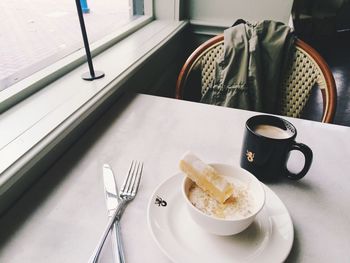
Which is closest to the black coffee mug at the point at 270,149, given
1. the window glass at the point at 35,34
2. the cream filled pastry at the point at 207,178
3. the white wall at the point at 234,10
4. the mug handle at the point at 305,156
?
the mug handle at the point at 305,156

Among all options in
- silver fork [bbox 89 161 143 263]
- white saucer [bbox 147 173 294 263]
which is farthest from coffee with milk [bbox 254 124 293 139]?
silver fork [bbox 89 161 143 263]

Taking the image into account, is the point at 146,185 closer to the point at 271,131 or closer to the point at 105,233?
the point at 105,233

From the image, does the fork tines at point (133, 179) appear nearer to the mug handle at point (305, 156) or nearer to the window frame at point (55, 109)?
the window frame at point (55, 109)

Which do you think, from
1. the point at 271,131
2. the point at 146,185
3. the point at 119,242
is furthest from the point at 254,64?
the point at 119,242

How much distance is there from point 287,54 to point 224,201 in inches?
24.1

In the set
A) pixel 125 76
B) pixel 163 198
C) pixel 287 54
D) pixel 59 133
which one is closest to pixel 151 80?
pixel 125 76

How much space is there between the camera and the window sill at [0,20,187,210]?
45 cm

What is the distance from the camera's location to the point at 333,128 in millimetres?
618

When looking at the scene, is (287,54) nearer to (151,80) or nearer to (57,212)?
(151,80)

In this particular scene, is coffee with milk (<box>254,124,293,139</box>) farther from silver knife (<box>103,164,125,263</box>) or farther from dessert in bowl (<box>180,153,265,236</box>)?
silver knife (<box>103,164,125,263</box>)

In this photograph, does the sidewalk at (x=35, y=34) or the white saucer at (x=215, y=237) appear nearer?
the white saucer at (x=215, y=237)

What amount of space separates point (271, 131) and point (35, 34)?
72 cm

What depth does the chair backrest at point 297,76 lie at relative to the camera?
30.0 inches

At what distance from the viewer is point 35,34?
82 centimetres
